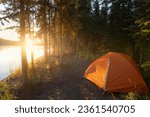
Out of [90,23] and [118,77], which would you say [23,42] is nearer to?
[118,77]

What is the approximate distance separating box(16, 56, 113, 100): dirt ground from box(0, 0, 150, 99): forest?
4.29 feet

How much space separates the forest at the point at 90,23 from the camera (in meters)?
14.1

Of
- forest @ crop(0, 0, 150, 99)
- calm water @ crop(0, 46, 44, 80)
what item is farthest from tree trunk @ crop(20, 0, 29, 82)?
calm water @ crop(0, 46, 44, 80)

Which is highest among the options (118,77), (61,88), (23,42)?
(23,42)

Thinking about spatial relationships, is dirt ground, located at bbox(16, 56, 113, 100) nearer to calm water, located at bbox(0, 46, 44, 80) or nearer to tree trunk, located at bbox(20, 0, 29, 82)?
tree trunk, located at bbox(20, 0, 29, 82)

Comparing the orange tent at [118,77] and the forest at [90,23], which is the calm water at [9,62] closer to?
the forest at [90,23]

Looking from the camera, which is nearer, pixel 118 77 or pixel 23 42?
pixel 118 77

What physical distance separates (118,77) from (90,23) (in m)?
20.4

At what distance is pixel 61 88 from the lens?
13359mm

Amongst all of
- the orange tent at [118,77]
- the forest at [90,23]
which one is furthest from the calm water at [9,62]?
the orange tent at [118,77]

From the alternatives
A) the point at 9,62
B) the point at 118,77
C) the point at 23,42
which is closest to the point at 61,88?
the point at 118,77

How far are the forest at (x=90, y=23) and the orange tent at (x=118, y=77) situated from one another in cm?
90

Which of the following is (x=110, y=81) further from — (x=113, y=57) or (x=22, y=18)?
(x=22, y=18)

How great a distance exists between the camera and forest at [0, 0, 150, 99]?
556 inches
